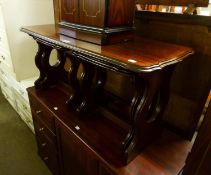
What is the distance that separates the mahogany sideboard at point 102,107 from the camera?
745 mm

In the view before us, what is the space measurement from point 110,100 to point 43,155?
35.7 inches

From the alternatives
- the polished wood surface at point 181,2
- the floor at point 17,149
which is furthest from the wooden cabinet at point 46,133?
the polished wood surface at point 181,2

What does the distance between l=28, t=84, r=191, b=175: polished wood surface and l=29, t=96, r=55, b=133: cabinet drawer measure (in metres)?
0.04

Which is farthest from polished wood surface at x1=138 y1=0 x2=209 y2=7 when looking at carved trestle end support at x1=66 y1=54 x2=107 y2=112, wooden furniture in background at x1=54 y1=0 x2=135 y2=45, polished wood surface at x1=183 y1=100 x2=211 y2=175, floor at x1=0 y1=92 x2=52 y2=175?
floor at x1=0 y1=92 x2=52 y2=175

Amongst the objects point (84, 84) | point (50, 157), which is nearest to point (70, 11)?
point (84, 84)

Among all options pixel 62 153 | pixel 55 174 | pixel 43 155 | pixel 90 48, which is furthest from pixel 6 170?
pixel 90 48

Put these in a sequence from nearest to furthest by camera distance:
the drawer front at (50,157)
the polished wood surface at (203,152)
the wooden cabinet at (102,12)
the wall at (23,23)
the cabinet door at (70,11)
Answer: the polished wood surface at (203,152) → the wooden cabinet at (102,12) → the cabinet door at (70,11) → the drawer front at (50,157) → the wall at (23,23)

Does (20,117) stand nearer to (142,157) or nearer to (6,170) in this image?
(6,170)

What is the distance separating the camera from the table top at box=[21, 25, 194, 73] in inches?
25.8

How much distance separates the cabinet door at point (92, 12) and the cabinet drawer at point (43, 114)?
649 mm

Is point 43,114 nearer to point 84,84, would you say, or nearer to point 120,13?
point 84,84

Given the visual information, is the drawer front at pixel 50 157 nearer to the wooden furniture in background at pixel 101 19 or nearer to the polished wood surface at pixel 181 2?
the wooden furniture in background at pixel 101 19

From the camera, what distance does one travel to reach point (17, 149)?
74.5 inches

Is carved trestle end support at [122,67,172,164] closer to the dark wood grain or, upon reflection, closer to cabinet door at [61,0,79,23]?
the dark wood grain
